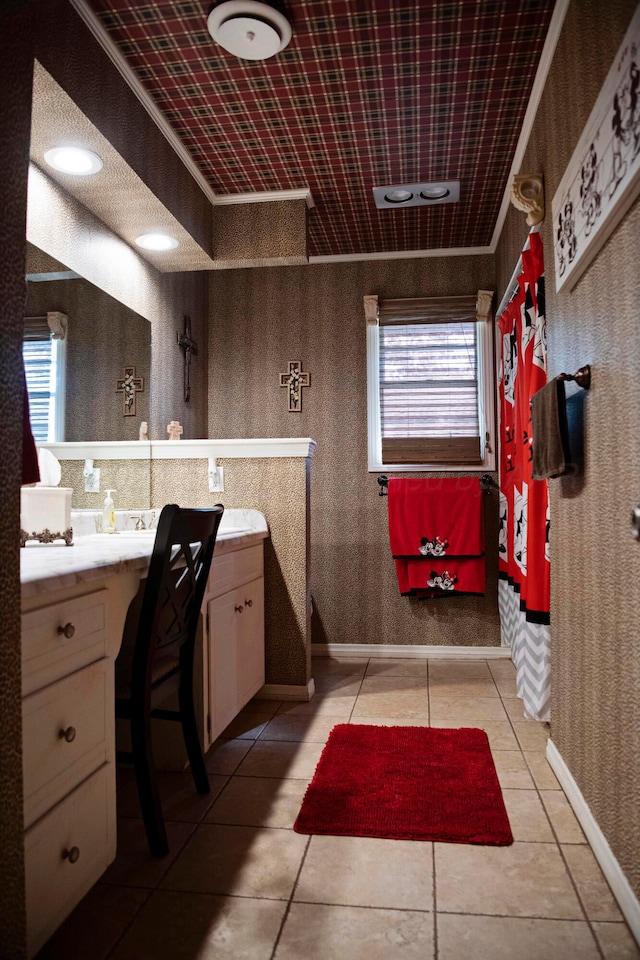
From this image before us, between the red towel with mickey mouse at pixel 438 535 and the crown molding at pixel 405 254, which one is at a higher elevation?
the crown molding at pixel 405 254

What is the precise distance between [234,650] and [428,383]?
2.22 m

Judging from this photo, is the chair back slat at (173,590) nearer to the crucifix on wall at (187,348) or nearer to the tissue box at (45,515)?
the tissue box at (45,515)

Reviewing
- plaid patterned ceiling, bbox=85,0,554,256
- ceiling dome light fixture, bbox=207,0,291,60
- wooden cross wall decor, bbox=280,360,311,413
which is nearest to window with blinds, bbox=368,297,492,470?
wooden cross wall decor, bbox=280,360,311,413

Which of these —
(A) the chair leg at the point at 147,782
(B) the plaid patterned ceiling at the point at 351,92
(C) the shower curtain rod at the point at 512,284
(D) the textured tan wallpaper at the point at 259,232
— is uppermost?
(B) the plaid patterned ceiling at the point at 351,92

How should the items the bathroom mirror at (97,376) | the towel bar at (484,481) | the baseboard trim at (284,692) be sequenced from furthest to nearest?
the towel bar at (484,481), the baseboard trim at (284,692), the bathroom mirror at (97,376)

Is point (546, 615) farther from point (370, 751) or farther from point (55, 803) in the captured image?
point (55, 803)

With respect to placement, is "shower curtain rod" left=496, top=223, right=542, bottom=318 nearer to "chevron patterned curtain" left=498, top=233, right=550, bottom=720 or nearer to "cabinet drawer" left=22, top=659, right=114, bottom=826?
"chevron patterned curtain" left=498, top=233, right=550, bottom=720

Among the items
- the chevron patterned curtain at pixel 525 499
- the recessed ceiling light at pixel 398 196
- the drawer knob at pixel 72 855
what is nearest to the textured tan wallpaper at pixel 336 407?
the chevron patterned curtain at pixel 525 499

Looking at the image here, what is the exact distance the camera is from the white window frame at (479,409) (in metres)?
4.14

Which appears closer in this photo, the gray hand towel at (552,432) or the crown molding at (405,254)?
the gray hand towel at (552,432)

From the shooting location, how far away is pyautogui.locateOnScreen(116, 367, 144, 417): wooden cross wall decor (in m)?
2.96

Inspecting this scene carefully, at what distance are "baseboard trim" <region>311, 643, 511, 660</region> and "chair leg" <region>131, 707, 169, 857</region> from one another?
2457 millimetres

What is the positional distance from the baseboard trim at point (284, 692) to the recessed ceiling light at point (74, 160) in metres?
2.29

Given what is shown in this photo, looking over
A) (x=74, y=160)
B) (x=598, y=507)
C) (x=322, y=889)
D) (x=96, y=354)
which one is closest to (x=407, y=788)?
(x=322, y=889)
